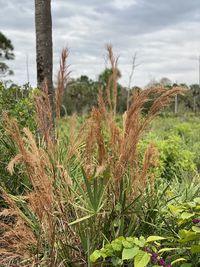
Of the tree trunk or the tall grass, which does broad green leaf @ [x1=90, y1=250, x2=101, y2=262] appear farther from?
the tree trunk

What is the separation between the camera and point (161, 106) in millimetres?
3057

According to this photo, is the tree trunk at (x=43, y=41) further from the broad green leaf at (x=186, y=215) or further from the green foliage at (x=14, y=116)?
the broad green leaf at (x=186, y=215)

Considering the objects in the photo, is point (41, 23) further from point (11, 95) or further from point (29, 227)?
point (29, 227)

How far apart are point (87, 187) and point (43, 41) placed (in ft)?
10.0

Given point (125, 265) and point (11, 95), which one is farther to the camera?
point (11, 95)

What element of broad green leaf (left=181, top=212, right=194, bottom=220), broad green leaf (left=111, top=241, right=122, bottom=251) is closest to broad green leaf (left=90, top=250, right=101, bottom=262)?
broad green leaf (left=111, top=241, right=122, bottom=251)

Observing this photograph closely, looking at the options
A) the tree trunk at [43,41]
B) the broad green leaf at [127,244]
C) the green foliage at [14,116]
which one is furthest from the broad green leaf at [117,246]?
the tree trunk at [43,41]

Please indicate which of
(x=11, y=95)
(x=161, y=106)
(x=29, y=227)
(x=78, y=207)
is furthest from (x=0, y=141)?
(x=161, y=106)

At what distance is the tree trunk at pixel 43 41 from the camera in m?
5.77

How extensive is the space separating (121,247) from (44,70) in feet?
10.7

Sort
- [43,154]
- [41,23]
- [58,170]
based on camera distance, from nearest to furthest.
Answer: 1. [43,154]
2. [58,170]
3. [41,23]

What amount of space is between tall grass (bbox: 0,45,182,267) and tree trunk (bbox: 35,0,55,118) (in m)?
2.38

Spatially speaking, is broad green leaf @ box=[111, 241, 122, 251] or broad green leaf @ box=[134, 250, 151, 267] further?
broad green leaf @ box=[111, 241, 122, 251]

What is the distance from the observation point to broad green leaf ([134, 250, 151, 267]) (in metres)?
2.65
